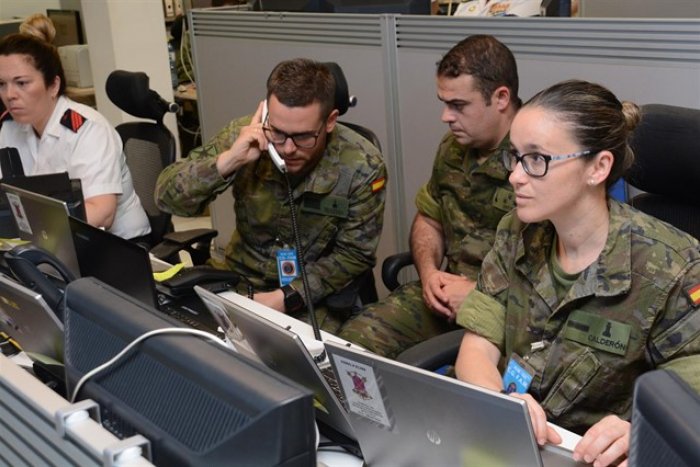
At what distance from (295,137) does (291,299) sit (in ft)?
1.40

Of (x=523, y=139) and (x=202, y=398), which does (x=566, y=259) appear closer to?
(x=523, y=139)

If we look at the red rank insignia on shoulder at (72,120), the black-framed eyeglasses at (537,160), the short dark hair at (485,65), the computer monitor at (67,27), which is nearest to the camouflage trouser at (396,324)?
the short dark hair at (485,65)

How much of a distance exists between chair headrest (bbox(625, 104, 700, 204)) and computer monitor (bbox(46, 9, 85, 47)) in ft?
16.2

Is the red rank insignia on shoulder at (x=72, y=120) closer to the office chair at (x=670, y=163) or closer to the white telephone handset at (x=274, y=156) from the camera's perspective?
the white telephone handset at (x=274, y=156)

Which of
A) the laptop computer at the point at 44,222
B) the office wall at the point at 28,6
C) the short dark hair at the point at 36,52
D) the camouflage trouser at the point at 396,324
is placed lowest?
the camouflage trouser at the point at 396,324

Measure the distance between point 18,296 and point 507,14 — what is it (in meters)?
2.07

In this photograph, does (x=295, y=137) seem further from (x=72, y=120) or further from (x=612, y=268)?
(x=612, y=268)

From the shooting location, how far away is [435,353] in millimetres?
1901

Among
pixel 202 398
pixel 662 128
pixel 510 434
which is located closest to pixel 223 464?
pixel 202 398

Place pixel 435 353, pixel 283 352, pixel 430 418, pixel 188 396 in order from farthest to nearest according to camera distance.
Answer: pixel 435 353 < pixel 283 352 < pixel 430 418 < pixel 188 396

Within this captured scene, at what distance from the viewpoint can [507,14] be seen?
2992 millimetres

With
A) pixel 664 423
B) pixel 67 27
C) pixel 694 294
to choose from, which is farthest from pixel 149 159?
pixel 67 27

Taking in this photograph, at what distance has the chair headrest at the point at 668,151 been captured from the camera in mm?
1771

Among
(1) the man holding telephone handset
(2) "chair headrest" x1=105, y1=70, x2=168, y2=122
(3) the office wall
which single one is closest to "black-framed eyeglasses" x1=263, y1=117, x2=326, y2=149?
(1) the man holding telephone handset
